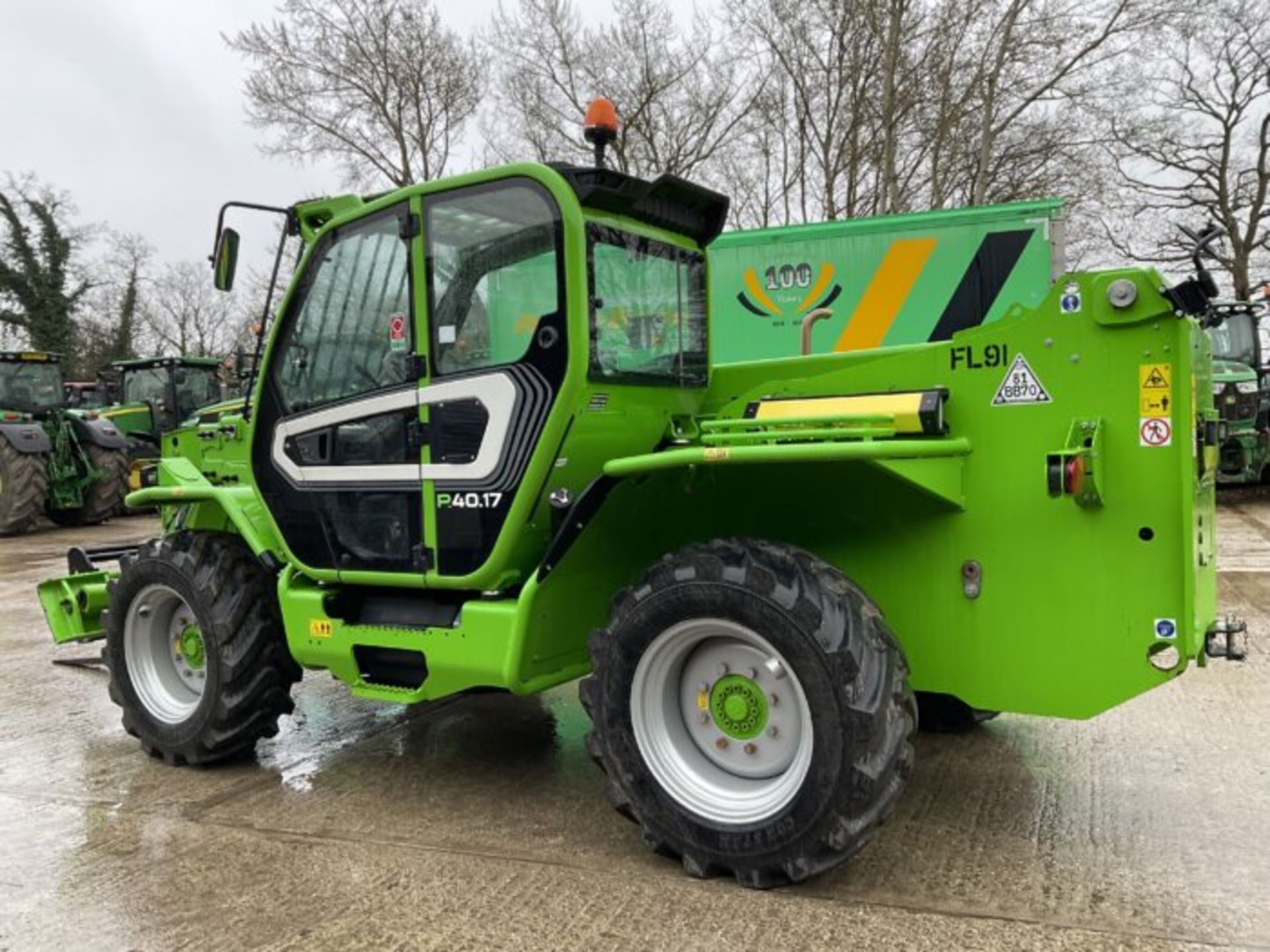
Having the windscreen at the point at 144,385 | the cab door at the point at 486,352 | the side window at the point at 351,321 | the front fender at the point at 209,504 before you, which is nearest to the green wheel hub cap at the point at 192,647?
the front fender at the point at 209,504

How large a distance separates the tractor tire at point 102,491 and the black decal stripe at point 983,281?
1237cm

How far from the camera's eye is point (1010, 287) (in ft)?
26.9

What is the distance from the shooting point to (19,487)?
14211 mm

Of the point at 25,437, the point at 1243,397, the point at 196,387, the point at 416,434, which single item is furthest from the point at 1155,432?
the point at 196,387

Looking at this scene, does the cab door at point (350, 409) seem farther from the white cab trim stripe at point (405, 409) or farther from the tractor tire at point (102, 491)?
the tractor tire at point (102, 491)

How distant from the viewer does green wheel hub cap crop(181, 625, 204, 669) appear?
191 inches

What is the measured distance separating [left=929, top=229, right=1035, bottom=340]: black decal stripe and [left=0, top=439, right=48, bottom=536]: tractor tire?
12.1m

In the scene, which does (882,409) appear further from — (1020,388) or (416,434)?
(416,434)

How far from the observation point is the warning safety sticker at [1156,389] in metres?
3.09

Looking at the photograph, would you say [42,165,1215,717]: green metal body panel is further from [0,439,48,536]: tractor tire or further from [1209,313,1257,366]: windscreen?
[1209,313,1257,366]: windscreen

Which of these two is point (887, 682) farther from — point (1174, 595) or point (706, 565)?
point (1174, 595)

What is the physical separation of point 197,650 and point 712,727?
263 cm

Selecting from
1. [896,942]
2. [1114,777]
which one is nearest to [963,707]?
[1114,777]

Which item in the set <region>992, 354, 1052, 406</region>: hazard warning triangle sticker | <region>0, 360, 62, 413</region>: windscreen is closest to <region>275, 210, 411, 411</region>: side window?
<region>992, 354, 1052, 406</region>: hazard warning triangle sticker
